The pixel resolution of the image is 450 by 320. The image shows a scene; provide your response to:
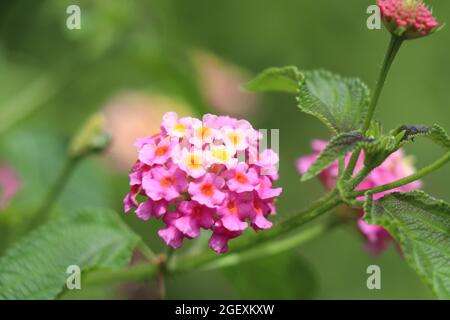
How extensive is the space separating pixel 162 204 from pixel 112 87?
1760 mm

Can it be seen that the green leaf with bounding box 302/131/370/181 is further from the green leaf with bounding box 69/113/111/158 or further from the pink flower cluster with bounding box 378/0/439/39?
the green leaf with bounding box 69/113/111/158

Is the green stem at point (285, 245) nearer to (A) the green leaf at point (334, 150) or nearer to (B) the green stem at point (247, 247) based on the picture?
(B) the green stem at point (247, 247)

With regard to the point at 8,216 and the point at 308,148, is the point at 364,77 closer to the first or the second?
the point at 308,148

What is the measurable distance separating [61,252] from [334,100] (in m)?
0.51

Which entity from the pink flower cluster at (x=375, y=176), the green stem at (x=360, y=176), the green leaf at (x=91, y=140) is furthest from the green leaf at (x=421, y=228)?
the green leaf at (x=91, y=140)

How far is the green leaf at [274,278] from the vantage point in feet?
5.10

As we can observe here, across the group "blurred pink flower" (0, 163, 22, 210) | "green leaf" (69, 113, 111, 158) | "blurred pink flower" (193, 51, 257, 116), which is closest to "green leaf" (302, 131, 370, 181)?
"green leaf" (69, 113, 111, 158)

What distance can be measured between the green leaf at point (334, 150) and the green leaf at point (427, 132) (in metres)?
0.07

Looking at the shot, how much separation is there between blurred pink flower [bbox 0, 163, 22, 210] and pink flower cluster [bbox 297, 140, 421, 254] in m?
0.62

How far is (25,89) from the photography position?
2.18m

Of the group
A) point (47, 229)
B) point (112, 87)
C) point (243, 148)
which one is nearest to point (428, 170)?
point (243, 148)

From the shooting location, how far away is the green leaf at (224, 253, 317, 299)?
1.55 m

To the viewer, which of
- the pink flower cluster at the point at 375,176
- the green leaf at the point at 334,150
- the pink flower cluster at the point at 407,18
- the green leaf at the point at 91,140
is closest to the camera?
the green leaf at the point at 334,150

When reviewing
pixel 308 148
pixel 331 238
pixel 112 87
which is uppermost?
pixel 112 87
